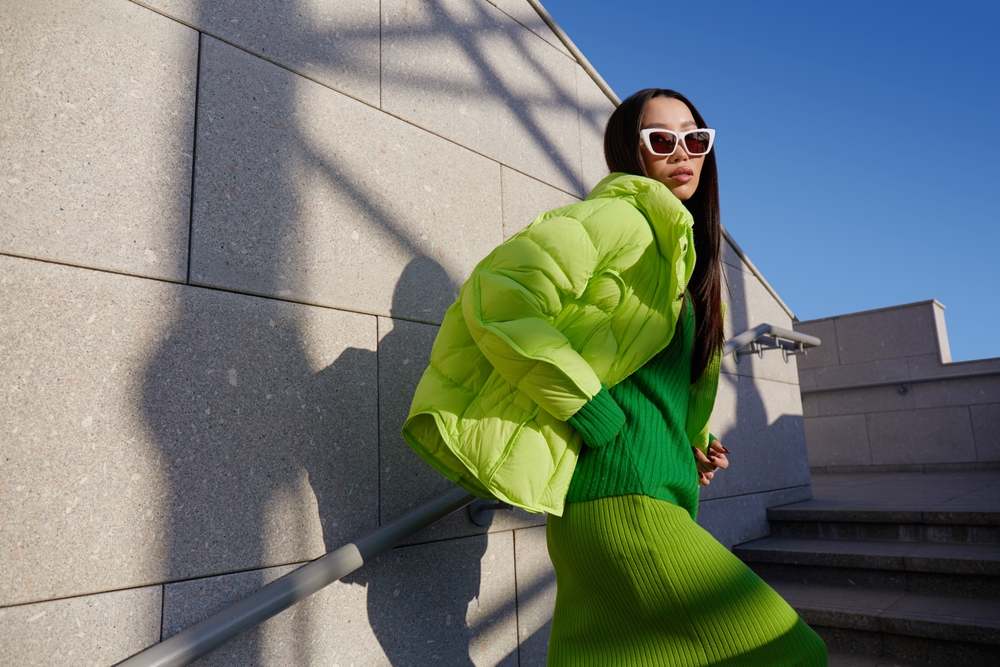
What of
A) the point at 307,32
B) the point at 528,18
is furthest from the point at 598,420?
the point at 528,18

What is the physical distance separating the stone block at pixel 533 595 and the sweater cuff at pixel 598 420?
1.19 m

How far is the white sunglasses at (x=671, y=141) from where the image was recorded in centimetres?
Answer: 190

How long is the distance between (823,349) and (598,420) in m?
10.5

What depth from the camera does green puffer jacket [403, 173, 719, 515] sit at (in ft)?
4.78

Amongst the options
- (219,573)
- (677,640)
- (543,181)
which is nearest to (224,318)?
(219,573)

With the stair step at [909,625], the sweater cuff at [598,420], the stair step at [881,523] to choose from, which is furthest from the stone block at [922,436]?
the sweater cuff at [598,420]

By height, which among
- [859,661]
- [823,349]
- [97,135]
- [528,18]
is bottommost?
[859,661]

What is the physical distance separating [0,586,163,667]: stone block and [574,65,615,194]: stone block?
2.56m

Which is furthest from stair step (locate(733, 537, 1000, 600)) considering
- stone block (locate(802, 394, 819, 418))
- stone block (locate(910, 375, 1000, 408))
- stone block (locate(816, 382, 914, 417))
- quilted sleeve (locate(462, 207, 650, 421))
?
stone block (locate(802, 394, 819, 418))

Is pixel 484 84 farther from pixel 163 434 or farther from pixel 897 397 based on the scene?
pixel 897 397

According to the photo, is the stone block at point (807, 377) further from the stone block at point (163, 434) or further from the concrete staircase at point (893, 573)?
the stone block at point (163, 434)

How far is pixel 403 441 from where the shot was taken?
2.24 m

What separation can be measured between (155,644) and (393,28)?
2.05 m

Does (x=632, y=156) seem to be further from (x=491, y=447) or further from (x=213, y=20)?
(x=213, y=20)
